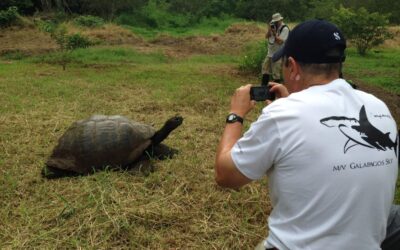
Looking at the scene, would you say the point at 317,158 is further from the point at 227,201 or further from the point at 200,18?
the point at 200,18

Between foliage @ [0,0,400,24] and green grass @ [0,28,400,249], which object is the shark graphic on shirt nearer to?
green grass @ [0,28,400,249]

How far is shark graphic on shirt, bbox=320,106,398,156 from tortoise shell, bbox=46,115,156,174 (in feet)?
9.98

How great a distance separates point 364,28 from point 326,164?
1482cm

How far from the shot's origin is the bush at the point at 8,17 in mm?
17734

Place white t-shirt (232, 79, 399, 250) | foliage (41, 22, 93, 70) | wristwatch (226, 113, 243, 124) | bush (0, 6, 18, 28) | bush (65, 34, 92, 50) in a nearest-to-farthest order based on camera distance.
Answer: white t-shirt (232, 79, 399, 250) → wristwatch (226, 113, 243, 124) → foliage (41, 22, 93, 70) → bush (65, 34, 92, 50) → bush (0, 6, 18, 28)

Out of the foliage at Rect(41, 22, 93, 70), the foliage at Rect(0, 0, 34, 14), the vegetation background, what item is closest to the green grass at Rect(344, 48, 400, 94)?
the vegetation background

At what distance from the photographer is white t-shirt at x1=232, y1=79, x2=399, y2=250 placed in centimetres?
167

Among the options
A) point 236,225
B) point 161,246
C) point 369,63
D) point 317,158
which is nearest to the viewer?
point 317,158

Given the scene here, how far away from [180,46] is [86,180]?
42.3 feet

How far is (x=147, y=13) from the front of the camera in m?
24.8

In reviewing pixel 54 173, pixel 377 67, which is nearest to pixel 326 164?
pixel 54 173

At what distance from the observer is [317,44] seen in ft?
5.90

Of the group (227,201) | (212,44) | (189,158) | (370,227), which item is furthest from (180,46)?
(370,227)

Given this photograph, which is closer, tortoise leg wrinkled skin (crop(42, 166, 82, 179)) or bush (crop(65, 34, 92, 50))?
tortoise leg wrinkled skin (crop(42, 166, 82, 179))
